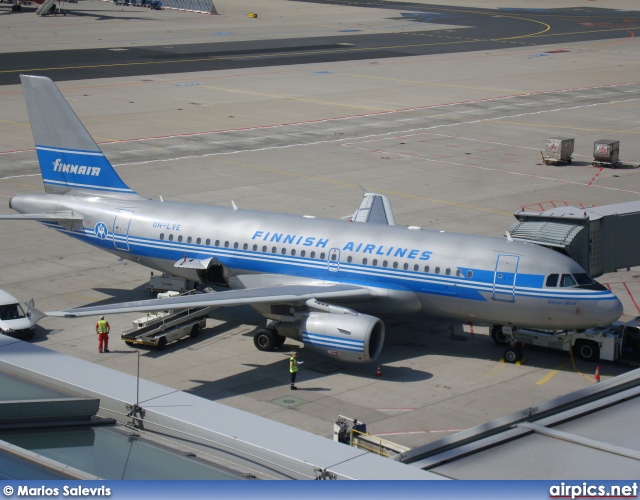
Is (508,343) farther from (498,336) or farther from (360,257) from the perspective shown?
(360,257)

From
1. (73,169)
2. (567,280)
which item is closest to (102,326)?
(73,169)

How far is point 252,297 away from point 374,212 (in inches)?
473

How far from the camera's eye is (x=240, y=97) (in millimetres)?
89250

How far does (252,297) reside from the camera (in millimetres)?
33656

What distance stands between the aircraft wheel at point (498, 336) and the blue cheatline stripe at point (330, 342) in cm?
629

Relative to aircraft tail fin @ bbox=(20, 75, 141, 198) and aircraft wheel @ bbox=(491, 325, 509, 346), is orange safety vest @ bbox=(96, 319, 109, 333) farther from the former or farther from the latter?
aircraft wheel @ bbox=(491, 325, 509, 346)

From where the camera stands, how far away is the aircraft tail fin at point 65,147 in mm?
40469

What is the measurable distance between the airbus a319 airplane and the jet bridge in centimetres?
262

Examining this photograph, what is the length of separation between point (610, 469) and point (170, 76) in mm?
89977

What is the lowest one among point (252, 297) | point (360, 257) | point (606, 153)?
point (252, 297)

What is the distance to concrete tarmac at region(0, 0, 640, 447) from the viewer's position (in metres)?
31.7

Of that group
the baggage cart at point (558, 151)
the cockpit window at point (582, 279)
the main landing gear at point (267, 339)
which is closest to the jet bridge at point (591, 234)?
the cockpit window at point (582, 279)

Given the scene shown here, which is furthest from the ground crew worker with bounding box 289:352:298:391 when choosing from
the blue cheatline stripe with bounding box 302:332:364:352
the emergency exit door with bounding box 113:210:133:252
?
the emergency exit door with bounding box 113:210:133:252

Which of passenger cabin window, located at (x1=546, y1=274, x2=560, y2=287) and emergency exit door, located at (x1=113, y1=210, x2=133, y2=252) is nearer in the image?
passenger cabin window, located at (x1=546, y1=274, x2=560, y2=287)
